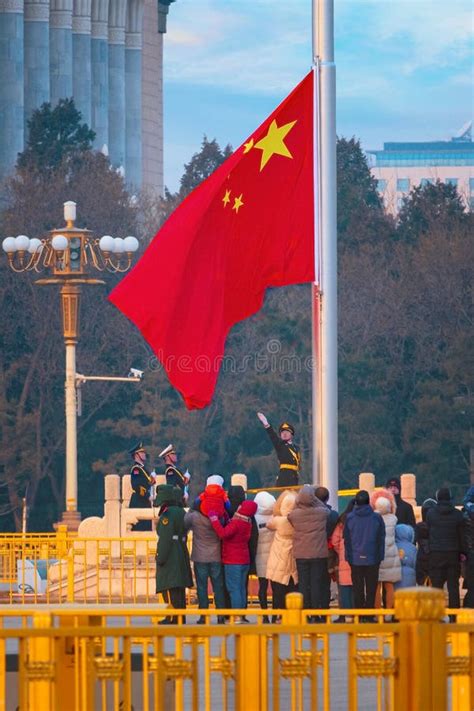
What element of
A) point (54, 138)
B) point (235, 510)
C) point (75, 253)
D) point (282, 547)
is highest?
point (54, 138)

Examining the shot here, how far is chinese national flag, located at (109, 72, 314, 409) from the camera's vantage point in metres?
17.5

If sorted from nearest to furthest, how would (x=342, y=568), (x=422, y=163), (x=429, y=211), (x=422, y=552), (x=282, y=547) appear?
(x=342, y=568) < (x=282, y=547) < (x=422, y=552) < (x=429, y=211) < (x=422, y=163)

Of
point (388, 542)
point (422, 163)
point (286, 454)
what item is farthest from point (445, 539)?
point (422, 163)

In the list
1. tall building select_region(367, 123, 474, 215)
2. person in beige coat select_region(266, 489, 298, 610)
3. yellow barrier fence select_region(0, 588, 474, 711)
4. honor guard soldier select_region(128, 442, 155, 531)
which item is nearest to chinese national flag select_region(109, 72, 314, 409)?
person in beige coat select_region(266, 489, 298, 610)

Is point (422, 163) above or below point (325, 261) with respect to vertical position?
above

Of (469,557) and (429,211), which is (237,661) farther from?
(429,211)

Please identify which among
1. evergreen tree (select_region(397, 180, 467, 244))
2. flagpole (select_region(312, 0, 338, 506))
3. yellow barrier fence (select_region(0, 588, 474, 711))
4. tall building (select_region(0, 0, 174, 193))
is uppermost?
tall building (select_region(0, 0, 174, 193))

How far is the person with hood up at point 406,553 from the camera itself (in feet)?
59.8

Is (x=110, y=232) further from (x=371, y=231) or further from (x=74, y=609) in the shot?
(x=74, y=609)

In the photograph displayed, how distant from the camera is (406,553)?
18.3 metres

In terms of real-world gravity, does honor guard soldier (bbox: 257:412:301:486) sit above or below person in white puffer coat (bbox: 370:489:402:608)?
above

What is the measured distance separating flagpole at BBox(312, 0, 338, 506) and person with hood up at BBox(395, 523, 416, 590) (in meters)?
0.70

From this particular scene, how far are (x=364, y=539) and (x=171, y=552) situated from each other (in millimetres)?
1929

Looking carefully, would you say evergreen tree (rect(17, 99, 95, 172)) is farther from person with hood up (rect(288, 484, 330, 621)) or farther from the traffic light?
person with hood up (rect(288, 484, 330, 621))
